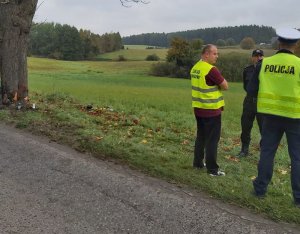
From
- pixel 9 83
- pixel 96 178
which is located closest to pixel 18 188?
pixel 96 178

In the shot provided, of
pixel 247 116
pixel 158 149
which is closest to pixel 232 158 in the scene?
pixel 247 116

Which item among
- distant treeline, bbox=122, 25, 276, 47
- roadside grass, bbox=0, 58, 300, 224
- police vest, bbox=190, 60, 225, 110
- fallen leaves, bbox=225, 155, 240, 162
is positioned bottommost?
fallen leaves, bbox=225, 155, 240, 162

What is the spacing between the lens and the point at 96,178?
613cm

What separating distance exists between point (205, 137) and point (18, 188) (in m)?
2.86

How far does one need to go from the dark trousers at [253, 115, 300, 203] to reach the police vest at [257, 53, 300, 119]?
0.13 m

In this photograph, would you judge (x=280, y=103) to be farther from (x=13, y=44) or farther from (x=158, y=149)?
(x=13, y=44)

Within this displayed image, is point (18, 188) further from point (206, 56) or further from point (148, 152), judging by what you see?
point (206, 56)

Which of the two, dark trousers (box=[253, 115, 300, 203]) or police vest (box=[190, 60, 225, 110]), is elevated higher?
police vest (box=[190, 60, 225, 110])

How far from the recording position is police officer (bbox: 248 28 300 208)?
5285mm

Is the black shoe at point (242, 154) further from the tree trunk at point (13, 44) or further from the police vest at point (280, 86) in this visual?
the tree trunk at point (13, 44)

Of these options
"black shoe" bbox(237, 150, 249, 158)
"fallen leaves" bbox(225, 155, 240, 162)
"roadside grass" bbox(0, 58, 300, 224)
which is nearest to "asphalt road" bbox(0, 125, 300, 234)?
"roadside grass" bbox(0, 58, 300, 224)

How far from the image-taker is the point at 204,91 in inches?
256

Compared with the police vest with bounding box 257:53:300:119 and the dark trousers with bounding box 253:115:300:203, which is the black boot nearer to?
the dark trousers with bounding box 253:115:300:203

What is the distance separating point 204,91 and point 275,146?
4.57 ft
